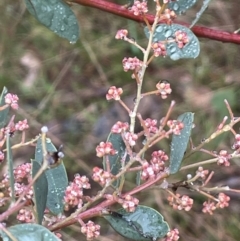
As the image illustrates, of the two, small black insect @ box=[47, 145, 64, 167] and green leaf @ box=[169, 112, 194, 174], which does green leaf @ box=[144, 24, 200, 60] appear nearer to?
green leaf @ box=[169, 112, 194, 174]

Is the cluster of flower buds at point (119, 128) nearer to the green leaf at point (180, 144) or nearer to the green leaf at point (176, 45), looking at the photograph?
the green leaf at point (180, 144)

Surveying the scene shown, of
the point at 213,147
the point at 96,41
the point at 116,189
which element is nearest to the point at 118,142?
the point at 116,189

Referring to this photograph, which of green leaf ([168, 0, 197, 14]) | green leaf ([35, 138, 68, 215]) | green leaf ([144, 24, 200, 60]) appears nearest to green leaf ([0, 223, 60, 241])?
green leaf ([35, 138, 68, 215])

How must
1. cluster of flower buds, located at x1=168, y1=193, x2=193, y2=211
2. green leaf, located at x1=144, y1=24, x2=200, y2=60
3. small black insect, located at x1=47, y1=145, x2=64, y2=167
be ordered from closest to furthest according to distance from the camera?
1. small black insect, located at x1=47, y1=145, x2=64, y2=167
2. cluster of flower buds, located at x1=168, y1=193, x2=193, y2=211
3. green leaf, located at x1=144, y1=24, x2=200, y2=60

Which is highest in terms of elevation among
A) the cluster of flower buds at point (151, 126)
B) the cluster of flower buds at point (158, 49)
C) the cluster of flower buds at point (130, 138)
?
the cluster of flower buds at point (158, 49)

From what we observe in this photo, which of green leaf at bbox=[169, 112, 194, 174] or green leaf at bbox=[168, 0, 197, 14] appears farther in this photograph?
green leaf at bbox=[168, 0, 197, 14]

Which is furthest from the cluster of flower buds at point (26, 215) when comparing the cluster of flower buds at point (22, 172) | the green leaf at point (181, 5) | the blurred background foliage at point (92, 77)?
the blurred background foliage at point (92, 77)
